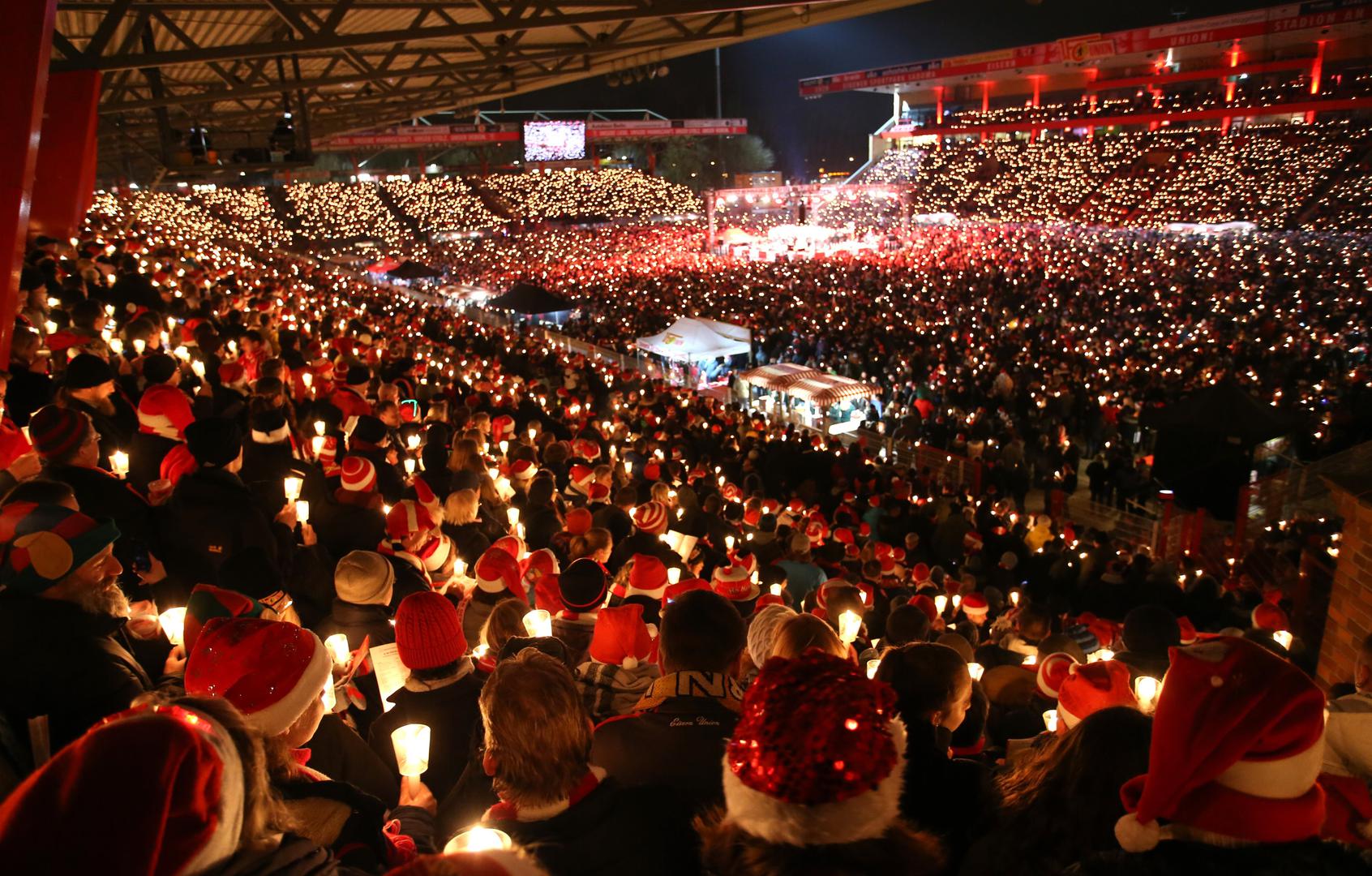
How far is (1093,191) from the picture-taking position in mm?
44031

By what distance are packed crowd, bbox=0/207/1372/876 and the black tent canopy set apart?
34.7 ft

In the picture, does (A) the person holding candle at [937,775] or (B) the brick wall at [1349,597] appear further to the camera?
(B) the brick wall at [1349,597]

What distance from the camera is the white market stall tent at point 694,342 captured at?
52.4ft

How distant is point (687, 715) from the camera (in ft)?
7.22

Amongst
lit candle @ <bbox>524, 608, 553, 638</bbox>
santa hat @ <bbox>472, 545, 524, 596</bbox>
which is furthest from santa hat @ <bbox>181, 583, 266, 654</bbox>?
santa hat @ <bbox>472, 545, 524, 596</bbox>

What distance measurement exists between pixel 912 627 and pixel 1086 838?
213 centimetres

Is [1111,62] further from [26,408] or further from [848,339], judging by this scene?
[26,408]

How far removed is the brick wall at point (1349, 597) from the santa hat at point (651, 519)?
153 inches

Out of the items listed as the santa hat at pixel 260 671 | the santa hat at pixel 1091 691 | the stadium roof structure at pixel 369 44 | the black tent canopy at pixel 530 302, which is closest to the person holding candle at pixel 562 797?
the santa hat at pixel 260 671

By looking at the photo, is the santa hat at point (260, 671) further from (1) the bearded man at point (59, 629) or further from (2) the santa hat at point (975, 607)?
(2) the santa hat at point (975, 607)

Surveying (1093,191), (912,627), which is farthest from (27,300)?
(1093,191)

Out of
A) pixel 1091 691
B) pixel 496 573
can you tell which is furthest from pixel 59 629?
pixel 1091 691

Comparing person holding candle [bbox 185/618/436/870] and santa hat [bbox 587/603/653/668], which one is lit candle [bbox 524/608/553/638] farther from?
person holding candle [bbox 185/618/436/870]

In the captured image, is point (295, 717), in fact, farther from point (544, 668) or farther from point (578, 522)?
point (578, 522)
